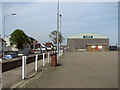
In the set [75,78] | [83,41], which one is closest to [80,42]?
[83,41]

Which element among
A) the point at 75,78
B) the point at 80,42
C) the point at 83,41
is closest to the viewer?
the point at 75,78

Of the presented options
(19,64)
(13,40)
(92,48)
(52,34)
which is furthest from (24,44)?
(19,64)

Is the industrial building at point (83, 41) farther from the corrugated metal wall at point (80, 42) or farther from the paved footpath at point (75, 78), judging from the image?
the paved footpath at point (75, 78)

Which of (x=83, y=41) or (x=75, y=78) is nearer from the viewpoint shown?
(x=75, y=78)

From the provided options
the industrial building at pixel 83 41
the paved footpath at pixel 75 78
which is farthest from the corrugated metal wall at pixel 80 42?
the paved footpath at pixel 75 78

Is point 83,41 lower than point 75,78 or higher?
higher

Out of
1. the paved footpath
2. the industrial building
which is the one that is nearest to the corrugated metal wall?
the industrial building

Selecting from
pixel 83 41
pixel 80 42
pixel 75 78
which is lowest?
pixel 75 78

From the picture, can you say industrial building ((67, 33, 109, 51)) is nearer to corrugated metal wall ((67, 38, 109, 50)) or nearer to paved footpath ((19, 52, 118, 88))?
corrugated metal wall ((67, 38, 109, 50))

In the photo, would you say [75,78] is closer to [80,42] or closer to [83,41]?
[83,41]

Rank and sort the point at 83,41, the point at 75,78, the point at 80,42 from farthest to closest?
1. the point at 80,42
2. the point at 83,41
3. the point at 75,78

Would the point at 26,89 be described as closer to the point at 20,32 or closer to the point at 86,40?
the point at 20,32

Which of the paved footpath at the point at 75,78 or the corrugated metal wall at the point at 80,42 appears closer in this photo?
the paved footpath at the point at 75,78

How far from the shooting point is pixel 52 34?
50.3 m
